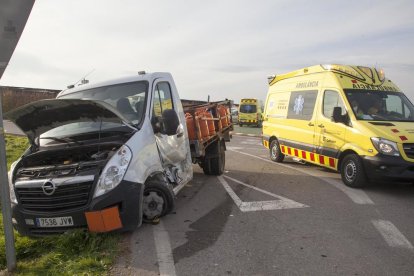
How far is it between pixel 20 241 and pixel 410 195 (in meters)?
6.66

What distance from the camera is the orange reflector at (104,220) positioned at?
453 centimetres

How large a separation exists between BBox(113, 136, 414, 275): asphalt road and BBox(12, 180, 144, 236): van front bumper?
375 mm

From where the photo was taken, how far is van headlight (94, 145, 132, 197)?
4559mm

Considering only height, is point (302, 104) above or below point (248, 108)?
above

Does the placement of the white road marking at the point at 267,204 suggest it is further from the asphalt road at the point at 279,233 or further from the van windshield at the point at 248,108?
the van windshield at the point at 248,108

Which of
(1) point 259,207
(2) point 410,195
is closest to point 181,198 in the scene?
(1) point 259,207

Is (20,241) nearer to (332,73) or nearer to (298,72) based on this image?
(332,73)

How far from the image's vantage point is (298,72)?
10.6 m

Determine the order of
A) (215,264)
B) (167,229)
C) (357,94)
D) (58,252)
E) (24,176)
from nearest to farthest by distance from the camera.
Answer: (215,264) < (58,252) < (24,176) < (167,229) < (357,94)

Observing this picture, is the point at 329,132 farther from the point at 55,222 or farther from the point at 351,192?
the point at 55,222

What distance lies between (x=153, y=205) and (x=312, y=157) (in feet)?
17.0

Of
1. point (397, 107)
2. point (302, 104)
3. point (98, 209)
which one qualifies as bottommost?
point (98, 209)

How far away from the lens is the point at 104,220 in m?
4.56

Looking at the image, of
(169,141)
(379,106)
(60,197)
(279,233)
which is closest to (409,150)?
(379,106)
